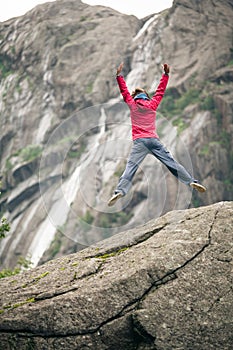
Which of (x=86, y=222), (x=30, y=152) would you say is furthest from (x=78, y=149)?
(x=86, y=222)

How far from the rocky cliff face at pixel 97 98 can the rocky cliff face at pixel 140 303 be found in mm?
32124

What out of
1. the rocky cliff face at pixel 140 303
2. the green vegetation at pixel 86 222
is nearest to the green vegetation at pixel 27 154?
the green vegetation at pixel 86 222

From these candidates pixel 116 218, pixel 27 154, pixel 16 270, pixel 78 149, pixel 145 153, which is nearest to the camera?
pixel 145 153

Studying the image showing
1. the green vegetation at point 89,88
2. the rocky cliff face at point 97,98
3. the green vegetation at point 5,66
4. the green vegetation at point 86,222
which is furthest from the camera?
the green vegetation at point 5,66

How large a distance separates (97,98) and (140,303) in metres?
54.9

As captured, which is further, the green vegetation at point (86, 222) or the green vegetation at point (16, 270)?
the green vegetation at point (86, 222)

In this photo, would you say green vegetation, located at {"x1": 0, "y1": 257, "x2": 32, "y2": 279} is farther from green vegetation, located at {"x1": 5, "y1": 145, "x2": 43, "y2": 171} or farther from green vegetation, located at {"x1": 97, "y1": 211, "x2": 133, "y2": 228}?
green vegetation, located at {"x1": 5, "y1": 145, "x2": 43, "y2": 171}

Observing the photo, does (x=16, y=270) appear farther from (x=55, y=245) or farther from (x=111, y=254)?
(x=55, y=245)

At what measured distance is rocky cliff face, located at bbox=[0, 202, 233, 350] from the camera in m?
11.9

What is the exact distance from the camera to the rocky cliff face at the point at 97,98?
51.9 m

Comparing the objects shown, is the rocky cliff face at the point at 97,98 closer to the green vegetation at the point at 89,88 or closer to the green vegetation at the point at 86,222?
the green vegetation at the point at 89,88

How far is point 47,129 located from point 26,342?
178 feet

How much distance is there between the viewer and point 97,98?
6600 cm

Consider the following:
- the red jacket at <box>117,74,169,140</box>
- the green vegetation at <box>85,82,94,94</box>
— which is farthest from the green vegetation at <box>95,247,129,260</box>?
the green vegetation at <box>85,82,94,94</box>
